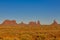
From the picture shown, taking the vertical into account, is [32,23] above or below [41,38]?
above

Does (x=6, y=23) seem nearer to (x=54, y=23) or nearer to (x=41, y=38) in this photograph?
(x=54, y=23)

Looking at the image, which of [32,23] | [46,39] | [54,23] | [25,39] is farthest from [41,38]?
[32,23]

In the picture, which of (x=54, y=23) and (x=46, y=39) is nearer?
(x=46, y=39)

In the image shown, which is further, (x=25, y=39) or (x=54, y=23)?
(x=54, y=23)

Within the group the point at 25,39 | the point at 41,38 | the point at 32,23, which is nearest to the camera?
the point at 25,39

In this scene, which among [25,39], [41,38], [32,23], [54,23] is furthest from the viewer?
[32,23]

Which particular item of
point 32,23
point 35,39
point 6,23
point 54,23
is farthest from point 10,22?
point 35,39

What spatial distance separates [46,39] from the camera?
39906 mm

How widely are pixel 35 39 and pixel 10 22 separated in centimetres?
13842

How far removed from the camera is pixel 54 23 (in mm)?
159000

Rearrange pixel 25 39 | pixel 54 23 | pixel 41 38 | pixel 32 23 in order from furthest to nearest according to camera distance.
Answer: pixel 32 23 → pixel 54 23 → pixel 41 38 → pixel 25 39

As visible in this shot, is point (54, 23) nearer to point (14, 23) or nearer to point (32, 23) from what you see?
point (32, 23)

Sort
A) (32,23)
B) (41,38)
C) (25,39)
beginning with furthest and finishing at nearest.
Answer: (32,23)
(41,38)
(25,39)

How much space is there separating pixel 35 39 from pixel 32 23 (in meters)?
133
